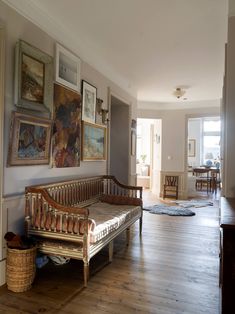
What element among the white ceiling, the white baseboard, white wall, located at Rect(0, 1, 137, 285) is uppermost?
the white ceiling

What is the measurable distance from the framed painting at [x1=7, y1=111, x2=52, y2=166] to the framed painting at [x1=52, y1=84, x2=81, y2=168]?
0.19 m

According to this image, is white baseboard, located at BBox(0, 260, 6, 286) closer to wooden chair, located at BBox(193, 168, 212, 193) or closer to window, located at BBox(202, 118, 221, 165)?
wooden chair, located at BBox(193, 168, 212, 193)

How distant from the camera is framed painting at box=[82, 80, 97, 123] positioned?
12.8ft

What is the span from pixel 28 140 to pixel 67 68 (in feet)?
4.09

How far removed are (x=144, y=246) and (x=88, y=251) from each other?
1394 millimetres

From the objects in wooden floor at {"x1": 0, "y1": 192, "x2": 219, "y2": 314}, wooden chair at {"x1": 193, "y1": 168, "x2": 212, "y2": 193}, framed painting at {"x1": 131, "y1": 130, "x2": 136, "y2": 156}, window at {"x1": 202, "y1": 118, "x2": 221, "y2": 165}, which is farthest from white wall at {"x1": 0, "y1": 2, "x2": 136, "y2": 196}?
window at {"x1": 202, "y1": 118, "x2": 221, "y2": 165}

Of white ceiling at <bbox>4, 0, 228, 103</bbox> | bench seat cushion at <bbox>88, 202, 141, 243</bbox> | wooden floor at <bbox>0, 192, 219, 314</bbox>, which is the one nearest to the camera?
wooden floor at <bbox>0, 192, 219, 314</bbox>

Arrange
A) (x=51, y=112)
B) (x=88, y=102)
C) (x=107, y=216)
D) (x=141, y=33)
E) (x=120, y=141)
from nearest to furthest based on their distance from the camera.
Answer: (x=51, y=112)
(x=107, y=216)
(x=141, y=33)
(x=88, y=102)
(x=120, y=141)

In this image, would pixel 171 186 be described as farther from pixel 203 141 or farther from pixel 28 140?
pixel 28 140

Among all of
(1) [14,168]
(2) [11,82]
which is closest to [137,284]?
(1) [14,168]

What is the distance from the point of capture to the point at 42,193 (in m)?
Result: 2.62

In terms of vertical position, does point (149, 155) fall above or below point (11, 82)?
below

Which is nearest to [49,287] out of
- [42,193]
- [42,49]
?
[42,193]

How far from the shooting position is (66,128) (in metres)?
3.44
